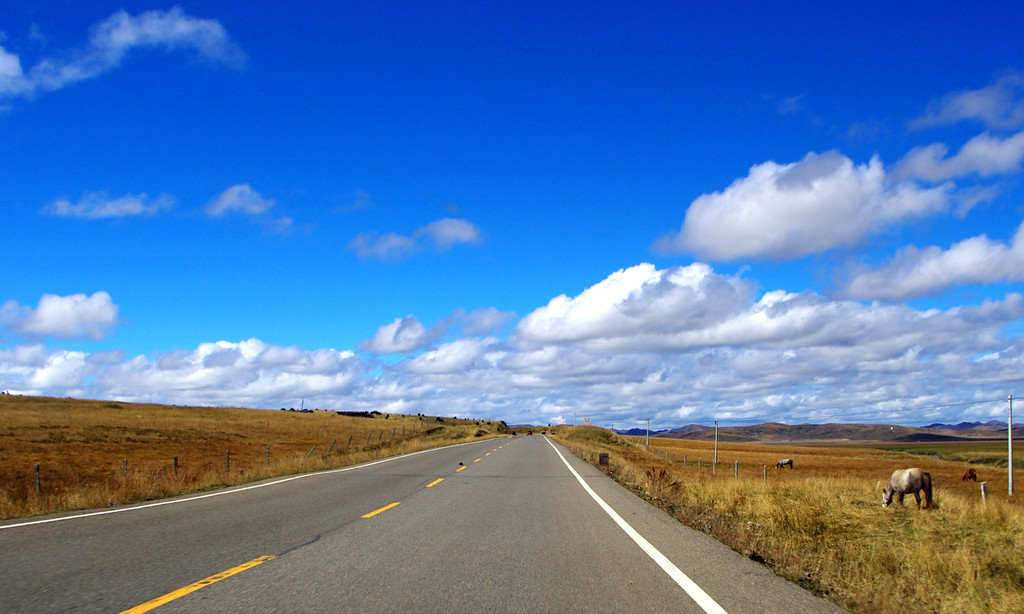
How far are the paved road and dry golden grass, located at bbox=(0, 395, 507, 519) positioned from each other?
11.2ft

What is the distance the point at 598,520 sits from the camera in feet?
35.4

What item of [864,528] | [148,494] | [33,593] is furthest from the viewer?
[148,494]

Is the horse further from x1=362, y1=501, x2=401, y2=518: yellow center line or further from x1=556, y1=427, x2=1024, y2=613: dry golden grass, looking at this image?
x1=362, y1=501, x2=401, y2=518: yellow center line

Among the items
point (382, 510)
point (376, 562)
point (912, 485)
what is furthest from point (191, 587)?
point (912, 485)

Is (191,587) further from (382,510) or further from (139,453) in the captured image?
(139,453)

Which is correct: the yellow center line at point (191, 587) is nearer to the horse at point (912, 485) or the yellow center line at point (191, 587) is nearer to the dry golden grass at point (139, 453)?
the dry golden grass at point (139, 453)

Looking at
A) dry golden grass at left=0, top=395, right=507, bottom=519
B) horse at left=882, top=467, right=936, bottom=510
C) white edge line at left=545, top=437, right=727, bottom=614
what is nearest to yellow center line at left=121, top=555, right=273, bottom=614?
white edge line at left=545, top=437, right=727, bottom=614

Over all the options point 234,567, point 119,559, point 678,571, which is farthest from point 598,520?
point 119,559

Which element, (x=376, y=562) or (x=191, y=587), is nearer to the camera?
(x=191, y=587)

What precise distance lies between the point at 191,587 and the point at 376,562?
185 centimetres

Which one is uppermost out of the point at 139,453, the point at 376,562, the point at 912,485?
the point at 376,562

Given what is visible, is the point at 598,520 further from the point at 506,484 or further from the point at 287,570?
the point at 506,484

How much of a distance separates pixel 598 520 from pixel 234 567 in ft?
19.7

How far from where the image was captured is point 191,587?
5738 millimetres
